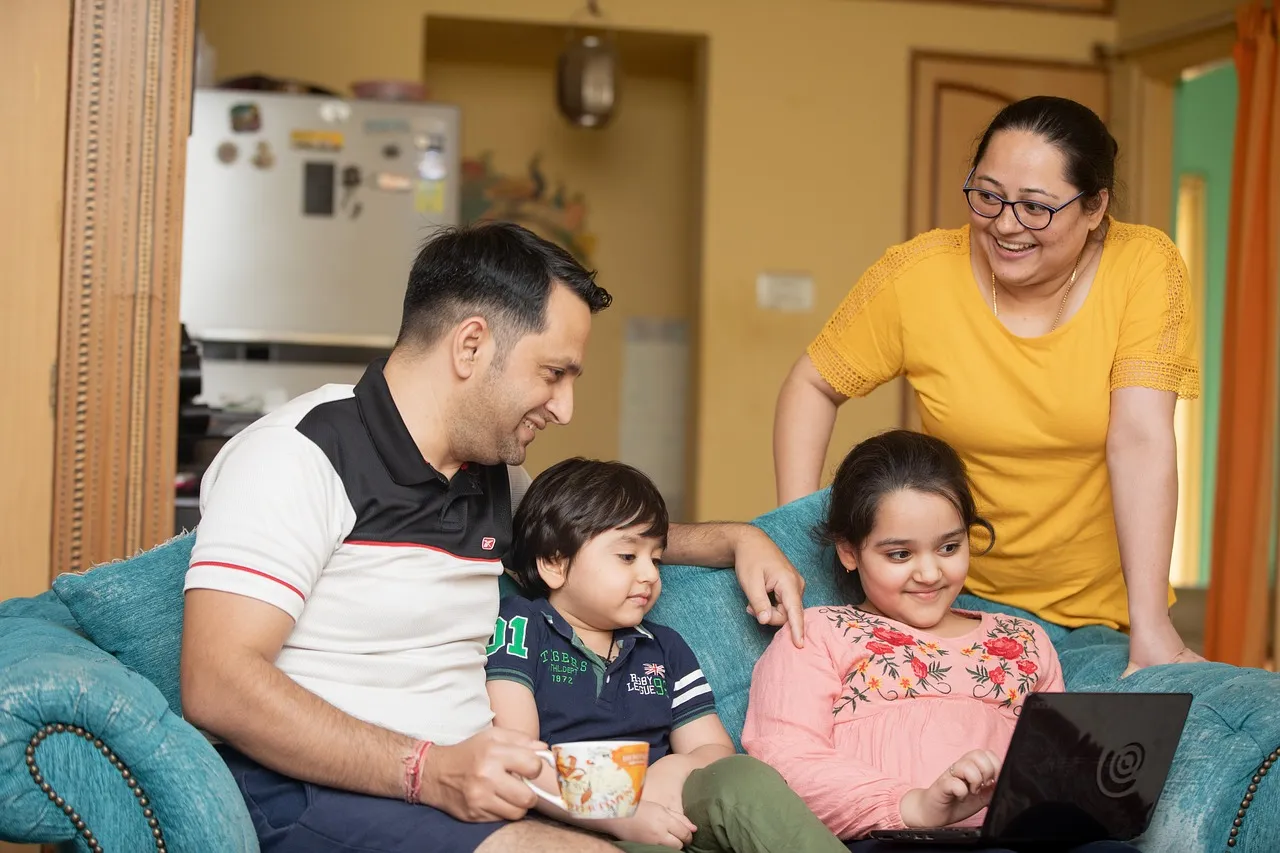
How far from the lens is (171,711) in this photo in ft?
4.36

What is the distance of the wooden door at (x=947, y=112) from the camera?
5.12 m

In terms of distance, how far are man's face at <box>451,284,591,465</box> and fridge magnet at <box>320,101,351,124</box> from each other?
260cm

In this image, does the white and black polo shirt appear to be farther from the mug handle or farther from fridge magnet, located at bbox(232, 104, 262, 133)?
fridge magnet, located at bbox(232, 104, 262, 133)

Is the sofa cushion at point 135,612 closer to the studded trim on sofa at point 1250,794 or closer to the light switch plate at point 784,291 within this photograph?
the studded trim on sofa at point 1250,794

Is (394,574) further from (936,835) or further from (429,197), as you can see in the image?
(429,197)

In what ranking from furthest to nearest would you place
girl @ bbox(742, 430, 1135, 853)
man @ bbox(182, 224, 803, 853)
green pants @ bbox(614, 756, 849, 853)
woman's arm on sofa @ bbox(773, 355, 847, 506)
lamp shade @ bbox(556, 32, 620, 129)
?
lamp shade @ bbox(556, 32, 620, 129) < woman's arm on sofa @ bbox(773, 355, 847, 506) < girl @ bbox(742, 430, 1135, 853) < green pants @ bbox(614, 756, 849, 853) < man @ bbox(182, 224, 803, 853)

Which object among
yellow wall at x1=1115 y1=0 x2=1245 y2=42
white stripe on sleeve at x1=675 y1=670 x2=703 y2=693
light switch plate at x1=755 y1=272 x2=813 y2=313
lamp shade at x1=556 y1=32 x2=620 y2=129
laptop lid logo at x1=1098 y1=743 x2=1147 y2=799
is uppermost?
yellow wall at x1=1115 y1=0 x2=1245 y2=42

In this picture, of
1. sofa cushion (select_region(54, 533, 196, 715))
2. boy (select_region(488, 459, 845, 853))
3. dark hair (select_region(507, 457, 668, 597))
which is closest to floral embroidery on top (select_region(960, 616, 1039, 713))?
boy (select_region(488, 459, 845, 853))

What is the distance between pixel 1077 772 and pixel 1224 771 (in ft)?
0.76

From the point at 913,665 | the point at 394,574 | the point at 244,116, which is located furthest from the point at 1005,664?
the point at 244,116

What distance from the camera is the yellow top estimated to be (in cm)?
195

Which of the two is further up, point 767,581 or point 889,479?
point 889,479

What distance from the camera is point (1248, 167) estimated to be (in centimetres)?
423

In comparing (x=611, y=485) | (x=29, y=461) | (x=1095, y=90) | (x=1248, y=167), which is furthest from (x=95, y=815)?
(x=1095, y=90)
